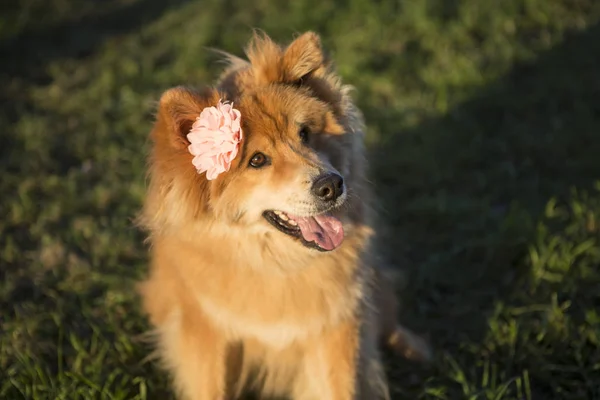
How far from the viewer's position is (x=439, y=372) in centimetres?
311

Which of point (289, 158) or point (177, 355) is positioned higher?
point (289, 158)

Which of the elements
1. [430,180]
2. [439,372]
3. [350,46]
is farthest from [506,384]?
[350,46]

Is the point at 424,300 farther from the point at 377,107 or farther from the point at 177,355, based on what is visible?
the point at 377,107

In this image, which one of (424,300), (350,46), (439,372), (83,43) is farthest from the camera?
(83,43)

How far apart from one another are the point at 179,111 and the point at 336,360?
114 centimetres

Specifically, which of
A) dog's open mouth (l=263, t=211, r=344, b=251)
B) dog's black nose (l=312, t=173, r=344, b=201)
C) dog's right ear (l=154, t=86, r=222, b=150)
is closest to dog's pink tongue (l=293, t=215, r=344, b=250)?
dog's open mouth (l=263, t=211, r=344, b=251)

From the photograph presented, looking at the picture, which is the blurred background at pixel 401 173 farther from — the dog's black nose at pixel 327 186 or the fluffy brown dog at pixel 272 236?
the dog's black nose at pixel 327 186

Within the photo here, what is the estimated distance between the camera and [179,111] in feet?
7.54

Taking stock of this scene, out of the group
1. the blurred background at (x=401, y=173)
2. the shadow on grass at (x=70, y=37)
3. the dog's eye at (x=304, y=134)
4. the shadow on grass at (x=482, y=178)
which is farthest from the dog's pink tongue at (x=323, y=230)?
the shadow on grass at (x=70, y=37)

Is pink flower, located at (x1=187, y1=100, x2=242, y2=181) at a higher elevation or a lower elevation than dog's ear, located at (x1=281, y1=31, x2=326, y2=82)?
lower

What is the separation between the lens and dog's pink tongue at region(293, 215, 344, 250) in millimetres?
2443

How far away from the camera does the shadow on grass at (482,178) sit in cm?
361

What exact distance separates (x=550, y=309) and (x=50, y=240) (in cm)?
276

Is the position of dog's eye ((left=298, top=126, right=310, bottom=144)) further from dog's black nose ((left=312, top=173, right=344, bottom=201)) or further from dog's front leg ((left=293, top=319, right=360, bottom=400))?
dog's front leg ((left=293, top=319, right=360, bottom=400))
